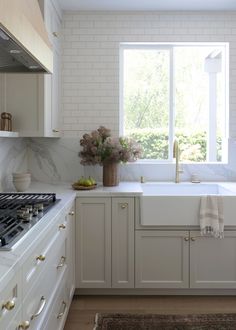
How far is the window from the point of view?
366 centimetres

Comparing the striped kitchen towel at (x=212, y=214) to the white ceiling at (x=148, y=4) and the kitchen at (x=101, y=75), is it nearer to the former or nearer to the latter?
the kitchen at (x=101, y=75)

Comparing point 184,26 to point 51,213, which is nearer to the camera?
point 51,213

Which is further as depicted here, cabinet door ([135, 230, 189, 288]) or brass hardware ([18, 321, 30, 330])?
cabinet door ([135, 230, 189, 288])

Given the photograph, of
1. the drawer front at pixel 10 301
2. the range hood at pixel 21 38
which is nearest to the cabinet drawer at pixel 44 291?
the drawer front at pixel 10 301

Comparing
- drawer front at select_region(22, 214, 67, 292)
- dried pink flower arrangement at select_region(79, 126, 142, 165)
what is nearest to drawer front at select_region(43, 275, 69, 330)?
drawer front at select_region(22, 214, 67, 292)

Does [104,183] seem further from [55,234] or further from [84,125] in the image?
[55,234]

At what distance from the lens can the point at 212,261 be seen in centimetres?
295

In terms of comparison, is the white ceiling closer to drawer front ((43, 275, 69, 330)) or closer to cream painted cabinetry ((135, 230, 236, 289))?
cream painted cabinetry ((135, 230, 236, 289))

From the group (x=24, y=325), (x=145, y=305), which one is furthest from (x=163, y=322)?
(x=24, y=325)

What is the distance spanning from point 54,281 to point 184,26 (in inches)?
104

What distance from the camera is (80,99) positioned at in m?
3.57

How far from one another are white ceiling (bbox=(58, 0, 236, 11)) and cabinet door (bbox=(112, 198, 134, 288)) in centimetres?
177

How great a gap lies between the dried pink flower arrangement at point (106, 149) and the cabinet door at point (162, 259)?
66cm

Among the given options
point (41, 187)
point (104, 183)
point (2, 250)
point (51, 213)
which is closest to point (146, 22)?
point (104, 183)
